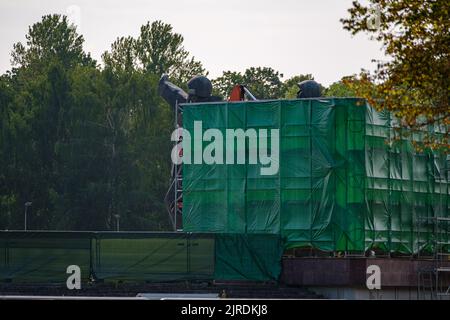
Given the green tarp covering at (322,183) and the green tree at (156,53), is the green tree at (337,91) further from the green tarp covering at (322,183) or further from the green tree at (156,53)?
the green tarp covering at (322,183)

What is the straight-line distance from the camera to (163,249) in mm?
48438

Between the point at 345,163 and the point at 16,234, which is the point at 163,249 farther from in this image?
the point at 345,163

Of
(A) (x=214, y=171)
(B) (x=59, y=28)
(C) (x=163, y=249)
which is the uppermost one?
(B) (x=59, y=28)

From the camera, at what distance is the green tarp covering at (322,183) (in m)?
50.8

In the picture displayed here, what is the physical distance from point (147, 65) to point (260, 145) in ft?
262

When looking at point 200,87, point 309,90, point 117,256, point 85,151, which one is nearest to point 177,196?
point 200,87

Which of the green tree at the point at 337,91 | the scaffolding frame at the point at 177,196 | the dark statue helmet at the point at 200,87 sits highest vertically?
the green tree at the point at 337,91

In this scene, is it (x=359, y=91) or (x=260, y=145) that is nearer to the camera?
(x=359, y=91)

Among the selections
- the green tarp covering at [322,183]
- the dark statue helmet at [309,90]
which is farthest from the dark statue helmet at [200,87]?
the green tarp covering at [322,183]

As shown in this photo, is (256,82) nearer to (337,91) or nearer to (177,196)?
(337,91)

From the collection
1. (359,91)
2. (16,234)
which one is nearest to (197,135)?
(16,234)

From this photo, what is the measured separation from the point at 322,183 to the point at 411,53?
23527mm

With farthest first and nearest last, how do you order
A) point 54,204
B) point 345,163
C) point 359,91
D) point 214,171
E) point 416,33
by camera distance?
point 54,204 < point 214,171 < point 345,163 < point 359,91 < point 416,33

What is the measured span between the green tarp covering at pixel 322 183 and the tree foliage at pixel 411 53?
20268 millimetres
